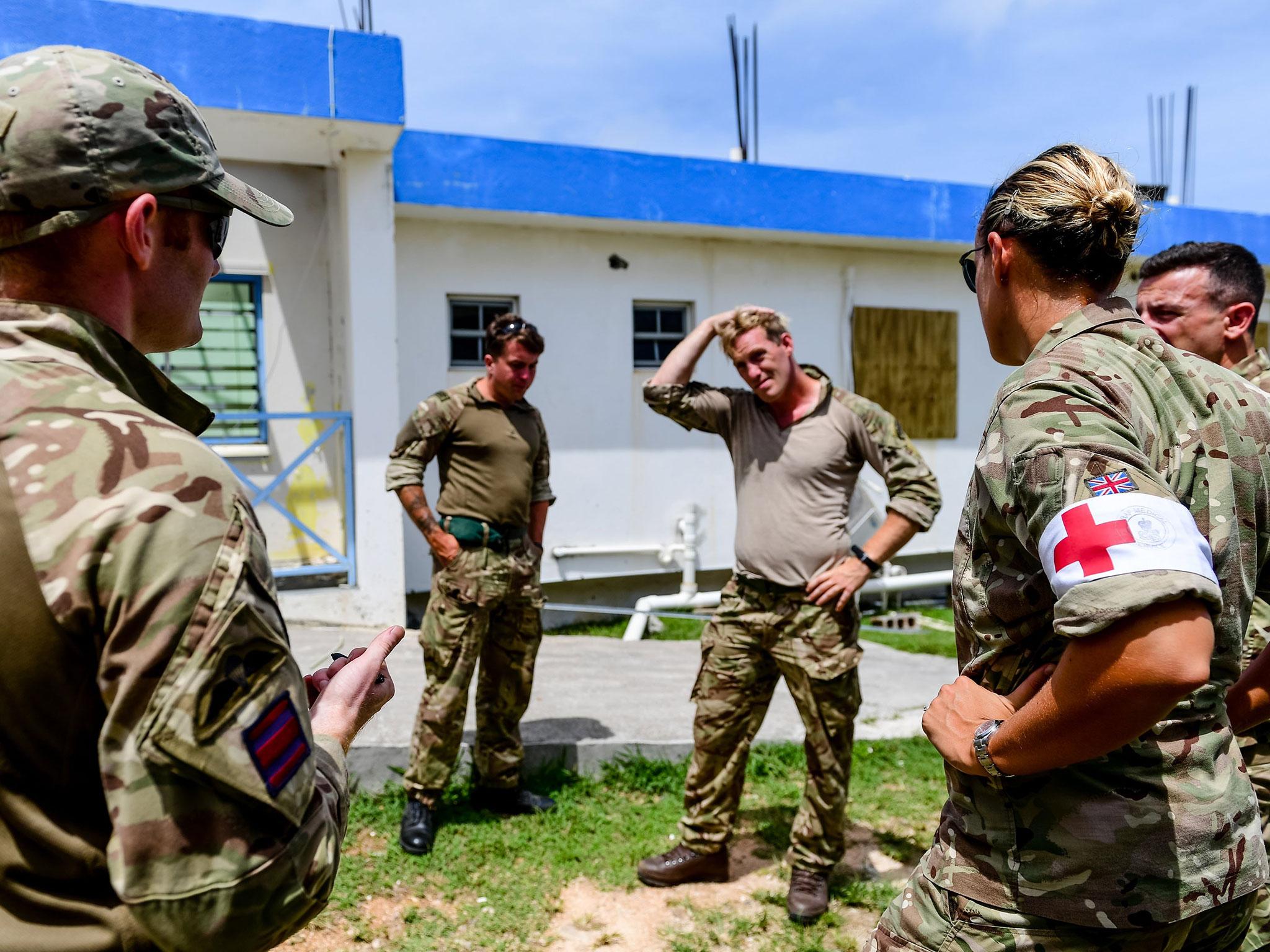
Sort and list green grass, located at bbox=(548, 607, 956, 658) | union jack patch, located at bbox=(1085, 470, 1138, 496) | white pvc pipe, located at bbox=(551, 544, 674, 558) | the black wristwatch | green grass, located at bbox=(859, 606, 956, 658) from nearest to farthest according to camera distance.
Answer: union jack patch, located at bbox=(1085, 470, 1138, 496)
the black wristwatch
green grass, located at bbox=(859, 606, 956, 658)
green grass, located at bbox=(548, 607, 956, 658)
white pvc pipe, located at bbox=(551, 544, 674, 558)

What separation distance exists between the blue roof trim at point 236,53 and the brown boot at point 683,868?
4.92 m

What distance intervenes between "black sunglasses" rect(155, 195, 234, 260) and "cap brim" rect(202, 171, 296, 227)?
2 centimetres

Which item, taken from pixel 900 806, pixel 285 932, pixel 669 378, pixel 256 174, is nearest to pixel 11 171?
pixel 285 932

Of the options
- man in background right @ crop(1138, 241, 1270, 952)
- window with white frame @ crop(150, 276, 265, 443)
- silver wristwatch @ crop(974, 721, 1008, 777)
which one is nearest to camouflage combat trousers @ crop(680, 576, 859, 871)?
man in background right @ crop(1138, 241, 1270, 952)

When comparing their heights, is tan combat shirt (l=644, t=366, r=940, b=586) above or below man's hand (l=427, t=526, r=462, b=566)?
above

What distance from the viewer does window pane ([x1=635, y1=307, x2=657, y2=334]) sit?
8.34 metres

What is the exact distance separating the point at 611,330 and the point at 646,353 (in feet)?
1.55

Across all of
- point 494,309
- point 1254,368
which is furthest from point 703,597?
point 1254,368

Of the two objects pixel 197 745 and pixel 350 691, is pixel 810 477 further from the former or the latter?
pixel 197 745

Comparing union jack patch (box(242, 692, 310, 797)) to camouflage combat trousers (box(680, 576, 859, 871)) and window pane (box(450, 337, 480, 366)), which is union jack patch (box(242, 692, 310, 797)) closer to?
camouflage combat trousers (box(680, 576, 859, 871))

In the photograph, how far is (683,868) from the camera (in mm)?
3334

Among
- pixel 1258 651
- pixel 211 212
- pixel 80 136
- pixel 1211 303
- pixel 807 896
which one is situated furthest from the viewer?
pixel 807 896

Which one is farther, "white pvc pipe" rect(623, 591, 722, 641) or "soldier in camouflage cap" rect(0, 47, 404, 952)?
"white pvc pipe" rect(623, 591, 722, 641)

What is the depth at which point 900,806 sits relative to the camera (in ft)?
13.2
